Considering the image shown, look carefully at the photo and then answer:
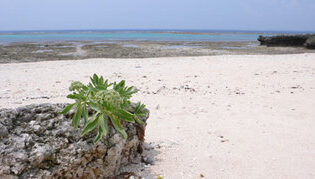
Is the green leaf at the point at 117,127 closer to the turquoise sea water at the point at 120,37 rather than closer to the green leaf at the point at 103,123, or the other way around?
the green leaf at the point at 103,123

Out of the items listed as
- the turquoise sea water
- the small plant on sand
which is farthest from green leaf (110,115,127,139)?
the turquoise sea water

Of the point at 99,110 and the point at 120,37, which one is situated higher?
the point at 120,37

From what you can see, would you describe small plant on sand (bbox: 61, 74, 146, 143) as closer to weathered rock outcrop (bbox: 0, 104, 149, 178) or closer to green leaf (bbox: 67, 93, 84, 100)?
green leaf (bbox: 67, 93, 84, 100)

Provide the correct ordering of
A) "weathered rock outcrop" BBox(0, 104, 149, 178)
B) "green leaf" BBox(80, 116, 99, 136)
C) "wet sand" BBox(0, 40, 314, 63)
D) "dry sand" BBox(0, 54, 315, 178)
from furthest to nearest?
"wet sand" BBox(0, 40, 314, 63)
"dry sand" BBox(0, 54, 315, 178)
"green leaf" BBox(80, 116, 99, 136)
"weathered rock outcrop" BBox(0, 104, 149, 178)

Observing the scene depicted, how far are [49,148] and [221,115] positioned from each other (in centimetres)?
337

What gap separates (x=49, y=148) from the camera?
2045 mm

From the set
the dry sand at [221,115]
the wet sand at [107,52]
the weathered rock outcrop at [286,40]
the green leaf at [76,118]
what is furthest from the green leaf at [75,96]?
the weathered rock outcrop at [286,40]

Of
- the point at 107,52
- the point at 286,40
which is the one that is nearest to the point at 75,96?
the point at 107,52

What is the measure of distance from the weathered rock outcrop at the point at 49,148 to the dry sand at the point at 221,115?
53 centimetres

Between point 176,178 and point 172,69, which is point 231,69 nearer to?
point 172,69

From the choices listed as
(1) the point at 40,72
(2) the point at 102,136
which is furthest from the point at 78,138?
(1) the point at 40,72

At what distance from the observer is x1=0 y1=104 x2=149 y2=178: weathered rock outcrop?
76.7 inches

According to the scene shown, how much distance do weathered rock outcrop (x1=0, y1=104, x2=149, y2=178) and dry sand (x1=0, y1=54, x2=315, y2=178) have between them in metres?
0.53

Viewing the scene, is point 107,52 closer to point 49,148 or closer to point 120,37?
point 49,148
